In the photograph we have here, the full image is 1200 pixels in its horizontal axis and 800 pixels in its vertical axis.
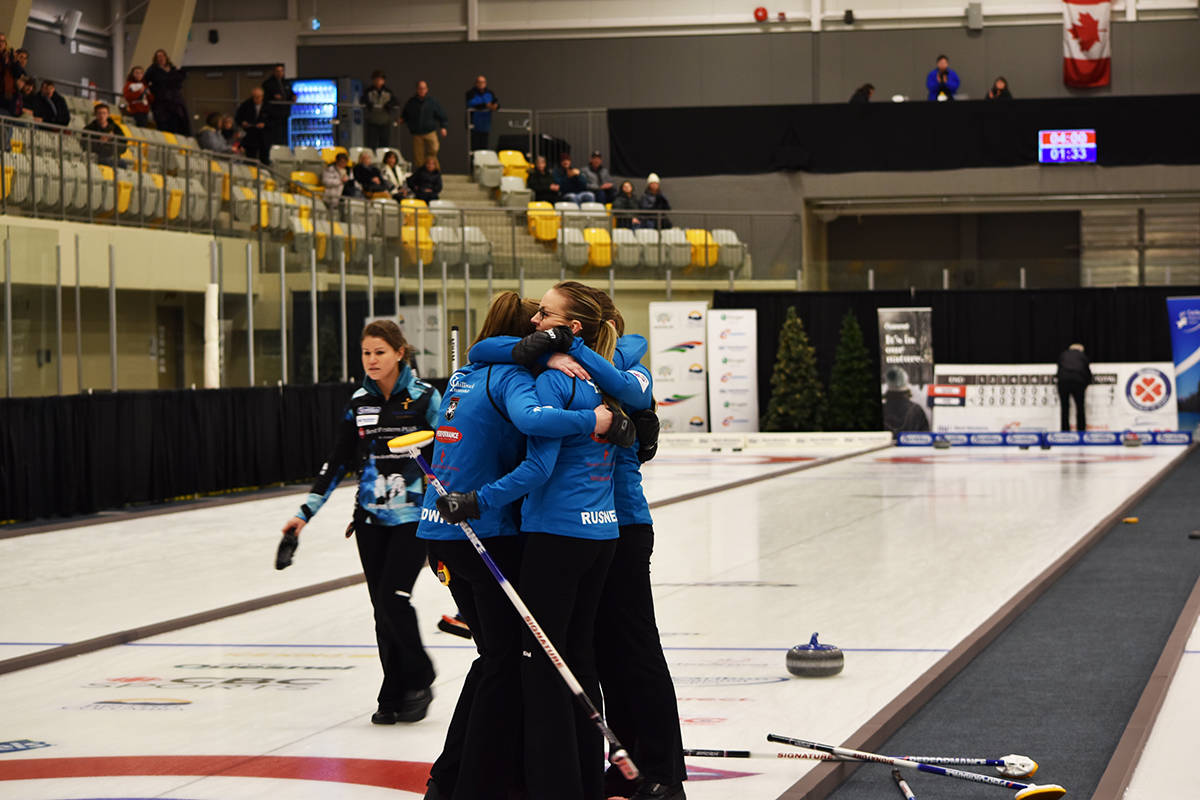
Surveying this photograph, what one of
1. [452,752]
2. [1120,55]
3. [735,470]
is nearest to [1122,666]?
[452,752]

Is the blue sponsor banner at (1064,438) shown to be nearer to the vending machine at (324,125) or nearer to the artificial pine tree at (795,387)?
the artificial pine tree at (795,387)

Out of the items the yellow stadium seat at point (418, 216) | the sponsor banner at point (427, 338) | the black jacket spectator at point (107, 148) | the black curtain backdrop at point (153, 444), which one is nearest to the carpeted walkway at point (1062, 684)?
the black curtain backdrop at point (153, 444)

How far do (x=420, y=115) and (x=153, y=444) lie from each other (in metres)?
16.0

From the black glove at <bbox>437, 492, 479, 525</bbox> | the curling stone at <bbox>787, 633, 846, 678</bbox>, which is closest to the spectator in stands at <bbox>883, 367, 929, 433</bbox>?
the curling stone at <bbox>787, 633, 846, 678</bbox>

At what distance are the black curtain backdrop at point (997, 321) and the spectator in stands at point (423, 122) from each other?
271 inches

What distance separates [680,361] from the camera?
89.3 feet

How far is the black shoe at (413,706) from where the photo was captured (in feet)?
19.9

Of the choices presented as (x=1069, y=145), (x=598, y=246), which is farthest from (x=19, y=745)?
(x=1069, y=145)

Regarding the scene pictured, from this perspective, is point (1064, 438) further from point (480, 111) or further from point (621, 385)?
point (621, 385)

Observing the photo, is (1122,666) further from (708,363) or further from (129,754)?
(708,363)

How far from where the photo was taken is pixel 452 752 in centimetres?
456

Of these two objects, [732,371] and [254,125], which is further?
[732,371]

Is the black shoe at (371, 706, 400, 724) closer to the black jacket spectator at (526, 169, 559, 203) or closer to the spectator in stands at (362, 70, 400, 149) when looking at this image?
the black jacket spectator at (526, 169, 559, 203)

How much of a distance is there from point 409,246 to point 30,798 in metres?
18.3
